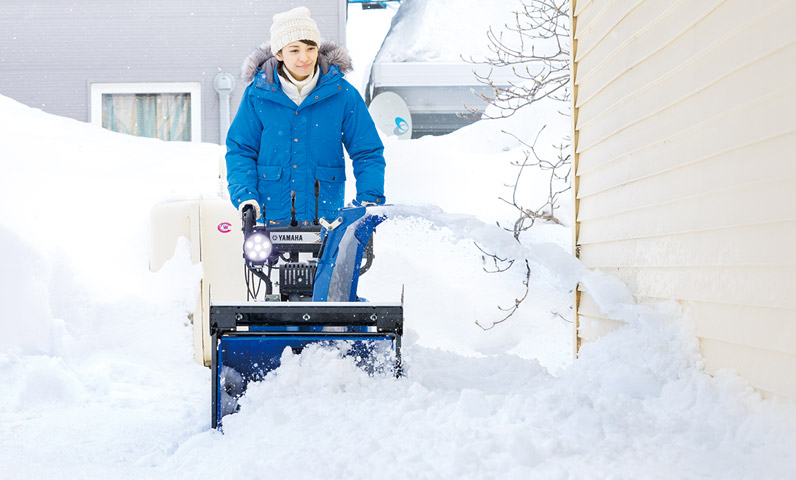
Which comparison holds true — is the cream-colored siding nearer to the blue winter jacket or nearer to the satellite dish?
the blue winter jacket

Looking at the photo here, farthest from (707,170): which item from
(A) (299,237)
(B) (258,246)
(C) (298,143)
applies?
(C) (298,143)

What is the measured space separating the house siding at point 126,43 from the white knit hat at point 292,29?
7407mm

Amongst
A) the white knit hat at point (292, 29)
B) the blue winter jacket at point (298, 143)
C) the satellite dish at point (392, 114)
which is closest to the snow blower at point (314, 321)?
the blue winter jacket at point (298, 143)

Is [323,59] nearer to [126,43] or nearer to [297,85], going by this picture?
[297,85]

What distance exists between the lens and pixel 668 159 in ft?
11.0

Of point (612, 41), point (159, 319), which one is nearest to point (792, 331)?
point (612, 41)

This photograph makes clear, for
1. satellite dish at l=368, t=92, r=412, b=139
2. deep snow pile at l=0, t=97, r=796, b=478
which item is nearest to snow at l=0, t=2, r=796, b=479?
deep snow pile at l=0, t=97, r=796, b=478

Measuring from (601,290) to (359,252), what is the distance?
1.36m

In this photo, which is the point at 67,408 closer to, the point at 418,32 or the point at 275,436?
the point at 275,436

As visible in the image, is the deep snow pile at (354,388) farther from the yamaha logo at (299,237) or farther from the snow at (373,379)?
the yamaha logo at (299,237)

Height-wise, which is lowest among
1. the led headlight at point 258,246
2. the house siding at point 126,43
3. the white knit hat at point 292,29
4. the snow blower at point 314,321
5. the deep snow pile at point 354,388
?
the deep snow pile at point 354,388

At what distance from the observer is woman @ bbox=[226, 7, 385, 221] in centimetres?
423

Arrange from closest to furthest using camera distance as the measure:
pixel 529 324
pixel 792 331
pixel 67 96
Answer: pixel 792 331
pixel 529 324
pixel 67 96

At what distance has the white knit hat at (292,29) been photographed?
411 cm
